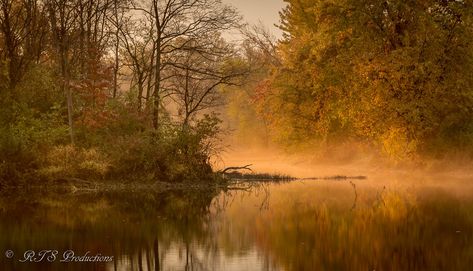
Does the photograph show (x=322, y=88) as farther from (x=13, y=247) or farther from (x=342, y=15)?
(x=13, y=247)

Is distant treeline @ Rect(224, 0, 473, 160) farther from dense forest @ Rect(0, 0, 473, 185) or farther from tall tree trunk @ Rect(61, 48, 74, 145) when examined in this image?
tall tree trunk @ Rect(61, 48, 74, 145)

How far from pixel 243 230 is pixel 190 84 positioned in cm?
2901

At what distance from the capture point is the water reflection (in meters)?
12.4

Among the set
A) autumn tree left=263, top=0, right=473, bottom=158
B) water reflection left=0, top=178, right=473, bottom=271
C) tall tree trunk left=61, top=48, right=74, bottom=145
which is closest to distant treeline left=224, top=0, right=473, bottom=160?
autumn tree left=263, top=0, right=473, bottom=158

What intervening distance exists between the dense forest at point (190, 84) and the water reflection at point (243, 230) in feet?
11.9

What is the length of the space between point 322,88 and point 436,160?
985 cm

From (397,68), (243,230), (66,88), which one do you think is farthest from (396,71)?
(243,230)

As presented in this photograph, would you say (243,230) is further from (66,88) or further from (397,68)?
(397,68)

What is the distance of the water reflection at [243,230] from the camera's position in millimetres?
12375

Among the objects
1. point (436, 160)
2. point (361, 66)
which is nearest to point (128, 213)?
point (361, 66)

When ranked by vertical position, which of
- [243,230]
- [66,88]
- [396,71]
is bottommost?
[243,230]

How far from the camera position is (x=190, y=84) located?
4466 cm

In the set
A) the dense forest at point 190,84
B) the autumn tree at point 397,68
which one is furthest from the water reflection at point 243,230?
the autumn tree at point 397,68

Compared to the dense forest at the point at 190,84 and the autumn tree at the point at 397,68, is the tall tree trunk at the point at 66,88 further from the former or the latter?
Result: the autumn tree at the point at 397,68
